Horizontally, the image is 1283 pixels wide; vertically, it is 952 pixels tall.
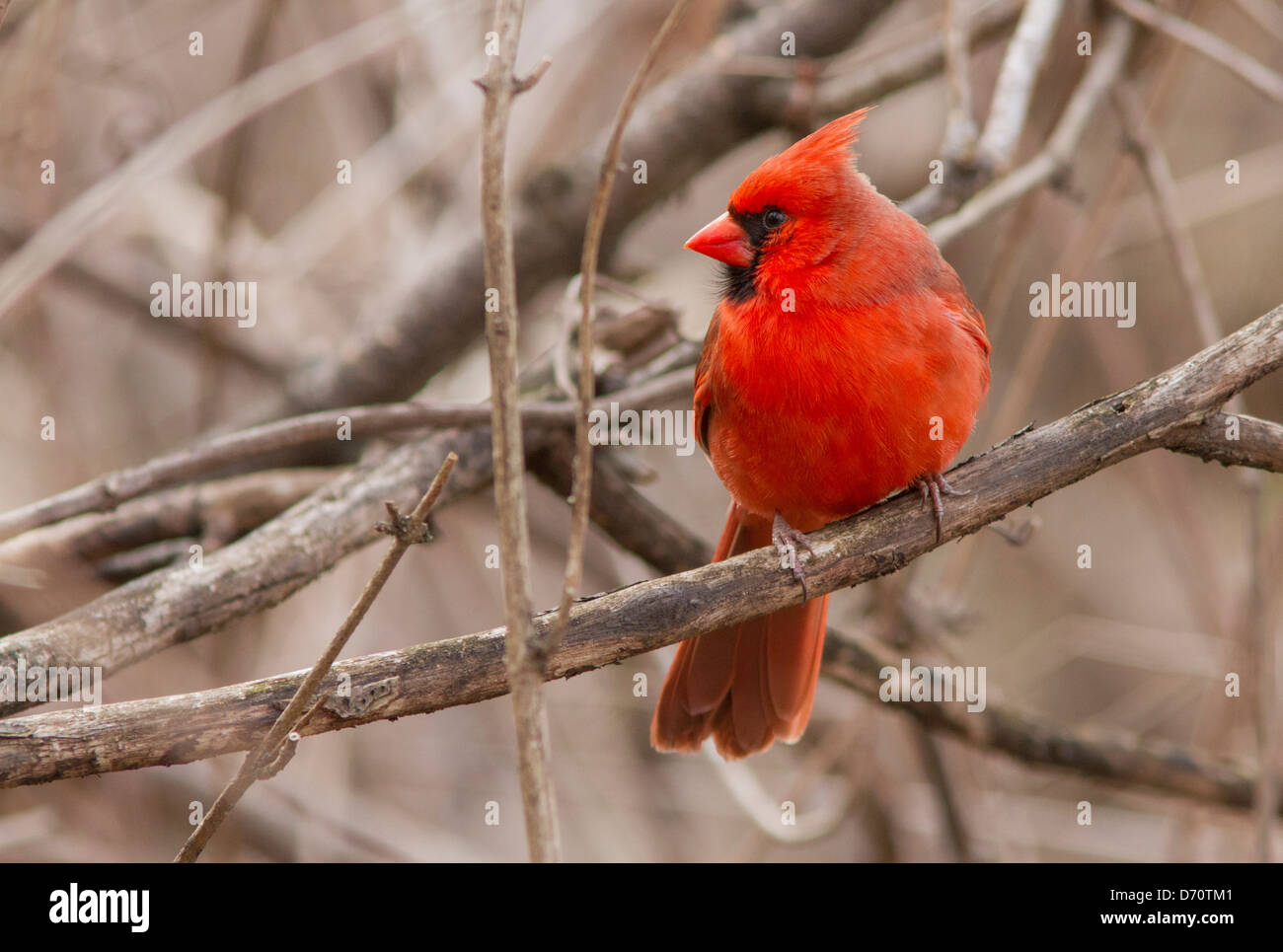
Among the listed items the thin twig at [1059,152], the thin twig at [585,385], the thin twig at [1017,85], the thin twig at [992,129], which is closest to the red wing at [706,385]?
the thin twig at [1059,152]

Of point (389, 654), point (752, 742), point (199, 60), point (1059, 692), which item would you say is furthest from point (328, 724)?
point (1059, 692)

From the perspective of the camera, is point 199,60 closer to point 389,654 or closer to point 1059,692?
point 389,654

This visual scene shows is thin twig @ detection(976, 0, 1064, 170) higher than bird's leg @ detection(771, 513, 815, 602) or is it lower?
higher

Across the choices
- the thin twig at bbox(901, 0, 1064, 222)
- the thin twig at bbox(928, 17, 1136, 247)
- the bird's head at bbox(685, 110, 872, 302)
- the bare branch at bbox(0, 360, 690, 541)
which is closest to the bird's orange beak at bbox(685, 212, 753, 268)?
the bird's head at bbox(685, 110, 872, 302)

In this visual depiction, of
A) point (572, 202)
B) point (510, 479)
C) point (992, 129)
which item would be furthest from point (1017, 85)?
point (510, 479)

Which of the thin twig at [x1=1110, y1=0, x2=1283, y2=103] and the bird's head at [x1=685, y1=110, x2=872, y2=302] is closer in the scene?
the bird's head at [x1=685, y1=110, x2=872, y2=302]

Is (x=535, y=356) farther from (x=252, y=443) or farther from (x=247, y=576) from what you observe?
(x=247, y=576)

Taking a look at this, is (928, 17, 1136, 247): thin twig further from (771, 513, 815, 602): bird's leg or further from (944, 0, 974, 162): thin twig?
(771, 513, 815, 602): bird's leg

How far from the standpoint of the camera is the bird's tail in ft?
8.76

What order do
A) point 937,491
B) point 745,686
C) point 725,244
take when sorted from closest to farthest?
1. point 937,491
2. point 725,244
3. point 745,686

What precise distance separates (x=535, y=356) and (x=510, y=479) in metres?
3.30

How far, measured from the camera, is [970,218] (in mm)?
2855

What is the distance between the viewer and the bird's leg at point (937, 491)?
6.77 ft

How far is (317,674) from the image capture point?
139 centimetres
